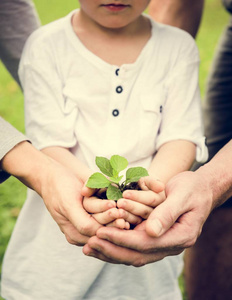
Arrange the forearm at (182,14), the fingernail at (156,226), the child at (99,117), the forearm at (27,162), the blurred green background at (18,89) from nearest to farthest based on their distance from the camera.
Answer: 1. the fingernail at (156,226)
2. the forearm at (27,162)
3. the child at (99,117)
4. the forearm at (182,14)
5. the blurred green background at (18,89)

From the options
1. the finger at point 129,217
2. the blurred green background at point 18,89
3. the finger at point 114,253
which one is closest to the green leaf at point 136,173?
the finger at point 129,217

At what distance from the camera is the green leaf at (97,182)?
4.81 ft

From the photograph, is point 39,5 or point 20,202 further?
point 39,5

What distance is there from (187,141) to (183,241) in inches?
18.0

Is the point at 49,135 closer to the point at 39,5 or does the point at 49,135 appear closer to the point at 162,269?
the point at 162,269

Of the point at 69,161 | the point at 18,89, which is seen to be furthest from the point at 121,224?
the point at 18,89

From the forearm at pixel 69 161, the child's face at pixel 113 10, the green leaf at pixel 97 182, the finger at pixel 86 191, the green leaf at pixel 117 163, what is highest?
the child's face at pixel 113 10

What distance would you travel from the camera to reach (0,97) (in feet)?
16.8

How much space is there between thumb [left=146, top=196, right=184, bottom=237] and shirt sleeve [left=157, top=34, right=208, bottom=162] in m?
0.37

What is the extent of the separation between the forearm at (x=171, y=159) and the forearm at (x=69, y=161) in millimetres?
252

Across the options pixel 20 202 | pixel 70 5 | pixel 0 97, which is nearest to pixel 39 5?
pixel 70 5

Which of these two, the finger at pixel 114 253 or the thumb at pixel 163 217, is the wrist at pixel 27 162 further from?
the thumb at pixel 163 217

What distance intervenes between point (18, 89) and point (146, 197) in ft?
13.3

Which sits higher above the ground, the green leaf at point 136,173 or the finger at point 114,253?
the green leaf at point 136,173
